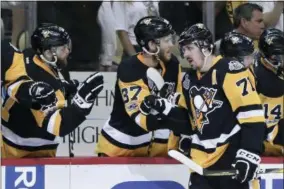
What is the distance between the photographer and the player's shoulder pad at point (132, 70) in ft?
17.8

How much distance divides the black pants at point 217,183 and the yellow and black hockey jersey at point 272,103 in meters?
0.78

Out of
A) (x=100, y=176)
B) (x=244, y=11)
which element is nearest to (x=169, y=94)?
(x=100, y=176)

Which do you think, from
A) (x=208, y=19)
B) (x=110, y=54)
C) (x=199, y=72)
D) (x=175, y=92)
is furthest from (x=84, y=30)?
(x=199, y=72)

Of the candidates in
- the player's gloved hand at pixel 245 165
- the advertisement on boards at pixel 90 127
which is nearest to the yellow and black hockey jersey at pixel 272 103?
the player's gloved hand at pixel 245 165

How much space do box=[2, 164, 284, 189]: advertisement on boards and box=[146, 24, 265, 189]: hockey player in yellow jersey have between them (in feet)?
1.07

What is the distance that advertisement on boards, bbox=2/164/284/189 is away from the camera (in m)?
5.27

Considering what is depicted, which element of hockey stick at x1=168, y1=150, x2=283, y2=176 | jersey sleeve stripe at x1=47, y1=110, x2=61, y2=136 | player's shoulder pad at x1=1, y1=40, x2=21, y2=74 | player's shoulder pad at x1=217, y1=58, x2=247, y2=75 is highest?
player's shoulder pad at x1=217, y1=58, x2=247, y2=75

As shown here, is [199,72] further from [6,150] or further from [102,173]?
[6,150]

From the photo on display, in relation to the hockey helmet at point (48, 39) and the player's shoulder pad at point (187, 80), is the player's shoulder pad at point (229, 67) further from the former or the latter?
the hockey helmet at point (48, 39)

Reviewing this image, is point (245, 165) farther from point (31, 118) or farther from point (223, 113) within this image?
point (31, 118)

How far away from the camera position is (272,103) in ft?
19.0

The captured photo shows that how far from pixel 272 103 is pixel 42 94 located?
1356 mm

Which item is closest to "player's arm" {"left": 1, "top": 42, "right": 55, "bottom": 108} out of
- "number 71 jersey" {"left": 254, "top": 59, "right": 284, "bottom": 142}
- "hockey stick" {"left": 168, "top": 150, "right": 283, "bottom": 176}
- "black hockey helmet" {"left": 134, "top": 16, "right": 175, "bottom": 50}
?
"black hockey helmet" {"left": 134, "top": 16, "right": 175, "bottom": 50}

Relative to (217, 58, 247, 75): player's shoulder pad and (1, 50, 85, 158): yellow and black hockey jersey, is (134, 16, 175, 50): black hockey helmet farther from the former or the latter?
(217, 58, 247, 75): player's shoulder pad
